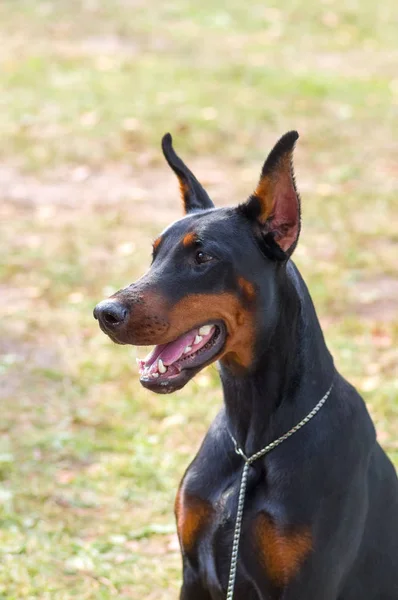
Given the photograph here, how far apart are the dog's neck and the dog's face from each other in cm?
6

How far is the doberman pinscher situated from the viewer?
2777mm

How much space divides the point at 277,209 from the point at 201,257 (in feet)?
0.83

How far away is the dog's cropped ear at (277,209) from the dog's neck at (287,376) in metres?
0.11

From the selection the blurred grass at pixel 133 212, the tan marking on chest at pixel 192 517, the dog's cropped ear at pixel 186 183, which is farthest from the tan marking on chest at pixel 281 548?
the blurred grass at pixel 133 212

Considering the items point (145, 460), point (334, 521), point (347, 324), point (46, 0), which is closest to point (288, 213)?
point (334, 521)

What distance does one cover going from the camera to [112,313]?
106 inches

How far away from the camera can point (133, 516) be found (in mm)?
4449

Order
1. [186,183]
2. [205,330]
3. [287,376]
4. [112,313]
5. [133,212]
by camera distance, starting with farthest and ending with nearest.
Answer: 1. [133,212]
2. [186,183]
3. [287,376]
4. [205,330]
5. [112,313]

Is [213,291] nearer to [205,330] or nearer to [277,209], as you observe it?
[205,330]

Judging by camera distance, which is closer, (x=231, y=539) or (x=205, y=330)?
(x=205, y=330)

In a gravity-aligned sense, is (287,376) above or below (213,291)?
below

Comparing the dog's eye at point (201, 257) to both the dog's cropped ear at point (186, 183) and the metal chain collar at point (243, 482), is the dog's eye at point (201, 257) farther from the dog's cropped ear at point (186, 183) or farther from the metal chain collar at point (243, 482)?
the metal chain collar at point (243, 482)

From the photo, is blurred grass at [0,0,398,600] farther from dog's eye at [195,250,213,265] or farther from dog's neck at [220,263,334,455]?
dog's eye at [195,250,213,265]

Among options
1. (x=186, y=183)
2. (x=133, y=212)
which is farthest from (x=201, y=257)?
(x=133, y=212)
